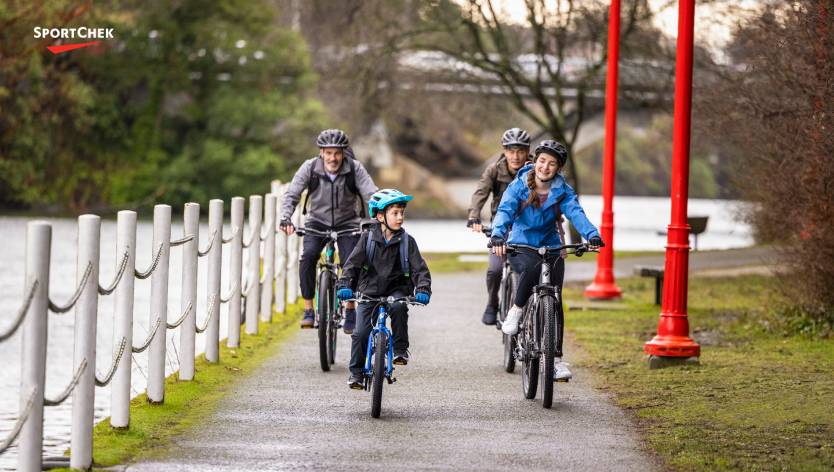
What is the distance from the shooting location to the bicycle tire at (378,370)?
870 centimetres

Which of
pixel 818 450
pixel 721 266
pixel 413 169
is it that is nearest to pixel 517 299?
pixel 818 450

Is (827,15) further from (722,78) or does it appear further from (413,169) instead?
(413,169)

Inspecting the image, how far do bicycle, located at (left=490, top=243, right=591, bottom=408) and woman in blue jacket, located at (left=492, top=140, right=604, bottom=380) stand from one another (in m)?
0.08

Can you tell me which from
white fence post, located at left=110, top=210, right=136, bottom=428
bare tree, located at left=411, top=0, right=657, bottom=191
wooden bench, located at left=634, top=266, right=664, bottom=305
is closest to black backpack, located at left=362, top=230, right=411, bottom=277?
white fence post, located at left=110, top=210, right=136, bottom=428

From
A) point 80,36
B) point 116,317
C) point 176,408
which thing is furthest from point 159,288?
point 80,36

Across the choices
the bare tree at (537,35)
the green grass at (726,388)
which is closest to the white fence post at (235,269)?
the green grass at (726,388)

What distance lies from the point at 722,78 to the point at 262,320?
883 centimetres

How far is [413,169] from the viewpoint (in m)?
61.2

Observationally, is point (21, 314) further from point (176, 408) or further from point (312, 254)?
point (312, 254)

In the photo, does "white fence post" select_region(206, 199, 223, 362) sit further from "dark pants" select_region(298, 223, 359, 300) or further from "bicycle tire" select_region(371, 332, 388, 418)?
"bicycle tire" select_region(371, 332, 388, 418)

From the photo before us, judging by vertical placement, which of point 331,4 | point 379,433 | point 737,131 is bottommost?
point 379,433

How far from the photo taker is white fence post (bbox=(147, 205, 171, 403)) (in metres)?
8.59

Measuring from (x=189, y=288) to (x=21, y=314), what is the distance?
3.97m

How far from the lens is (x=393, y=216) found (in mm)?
8859
